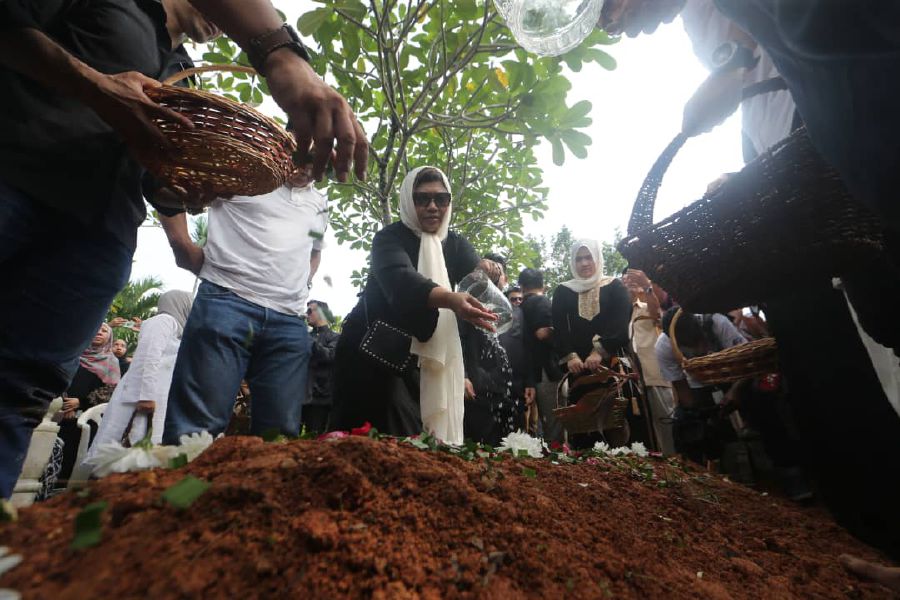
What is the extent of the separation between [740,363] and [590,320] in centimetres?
196

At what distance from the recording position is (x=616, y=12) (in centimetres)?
167

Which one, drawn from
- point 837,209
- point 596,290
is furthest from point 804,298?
point 596,290

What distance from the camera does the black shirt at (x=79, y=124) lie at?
3.83 ft

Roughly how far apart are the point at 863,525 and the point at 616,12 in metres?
2.02

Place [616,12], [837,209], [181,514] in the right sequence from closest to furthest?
[181,514]
[837,209]
[616,12]

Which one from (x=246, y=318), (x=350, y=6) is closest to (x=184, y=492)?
(x=246, y=318)

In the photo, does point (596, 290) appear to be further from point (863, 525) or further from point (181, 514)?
point (181, 514)

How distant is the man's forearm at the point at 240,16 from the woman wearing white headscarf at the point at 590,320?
3.63 meters

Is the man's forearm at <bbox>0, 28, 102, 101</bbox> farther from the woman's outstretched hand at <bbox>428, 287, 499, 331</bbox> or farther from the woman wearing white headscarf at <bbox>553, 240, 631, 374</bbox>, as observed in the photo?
the woman wearing white headscarf at <bbox>553, 240, 631, 374</bbox>

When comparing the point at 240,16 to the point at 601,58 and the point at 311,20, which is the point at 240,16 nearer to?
the point at 311,20

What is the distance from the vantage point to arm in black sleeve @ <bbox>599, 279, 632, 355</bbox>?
4.20 metres

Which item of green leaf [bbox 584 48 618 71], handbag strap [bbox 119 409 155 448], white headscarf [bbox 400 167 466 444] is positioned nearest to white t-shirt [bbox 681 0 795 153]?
green leaf [bbox 584 48 618 71]

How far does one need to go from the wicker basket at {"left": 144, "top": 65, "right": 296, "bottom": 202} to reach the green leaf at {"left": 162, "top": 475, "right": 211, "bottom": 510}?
99cm

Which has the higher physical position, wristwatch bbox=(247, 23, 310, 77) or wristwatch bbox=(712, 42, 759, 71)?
wristwatch bbox=(712, 42, 759, 71)
